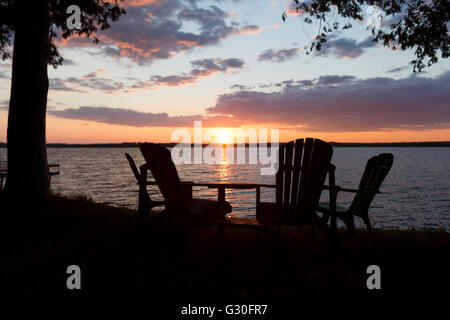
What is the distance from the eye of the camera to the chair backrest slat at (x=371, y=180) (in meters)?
4.79

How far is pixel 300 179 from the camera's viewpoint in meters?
4.15

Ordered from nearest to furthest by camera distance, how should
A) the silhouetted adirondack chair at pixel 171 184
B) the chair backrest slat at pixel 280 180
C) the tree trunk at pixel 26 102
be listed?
the chair backrest slat at pixel 280 180
the silhouetted adirondack chair at pixel 171 184
the tree trunk at pixel 26 102

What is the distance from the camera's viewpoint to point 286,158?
4121 millimetres

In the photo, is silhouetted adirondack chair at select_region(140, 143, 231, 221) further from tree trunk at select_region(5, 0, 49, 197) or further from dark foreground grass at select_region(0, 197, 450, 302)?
tree trunk at select_region(5, 0, 49, 197)

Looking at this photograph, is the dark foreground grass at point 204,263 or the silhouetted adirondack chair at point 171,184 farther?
the silhouetted adirondack chair at point 171,184

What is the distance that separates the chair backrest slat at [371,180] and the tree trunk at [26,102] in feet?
23.1

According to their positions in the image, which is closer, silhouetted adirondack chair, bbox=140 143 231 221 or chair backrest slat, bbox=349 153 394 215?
silhouetted adirondack chair, bbox=140 143 231 221

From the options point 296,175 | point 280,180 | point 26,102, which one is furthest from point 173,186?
point 26,102

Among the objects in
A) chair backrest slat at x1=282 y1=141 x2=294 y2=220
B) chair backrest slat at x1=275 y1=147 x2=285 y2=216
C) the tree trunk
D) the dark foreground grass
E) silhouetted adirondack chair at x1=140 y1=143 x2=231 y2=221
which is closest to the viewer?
the dark foreground grass

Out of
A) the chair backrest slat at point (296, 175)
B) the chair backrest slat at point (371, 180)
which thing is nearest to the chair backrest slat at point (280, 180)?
the chair backrest slat at point (296, 175)

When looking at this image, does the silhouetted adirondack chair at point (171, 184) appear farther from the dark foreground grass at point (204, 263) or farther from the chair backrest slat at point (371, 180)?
the chair backrest slat at point (371, 180)

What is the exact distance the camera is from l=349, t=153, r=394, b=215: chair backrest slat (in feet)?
15.7

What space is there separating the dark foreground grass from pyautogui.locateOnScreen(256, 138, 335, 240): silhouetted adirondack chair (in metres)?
0.43

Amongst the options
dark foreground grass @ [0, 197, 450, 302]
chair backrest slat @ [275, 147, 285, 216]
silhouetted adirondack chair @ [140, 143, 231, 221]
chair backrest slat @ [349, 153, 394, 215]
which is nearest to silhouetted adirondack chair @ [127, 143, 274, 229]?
silhouetted adirondack chair @ [140, 143, 231, 221]
